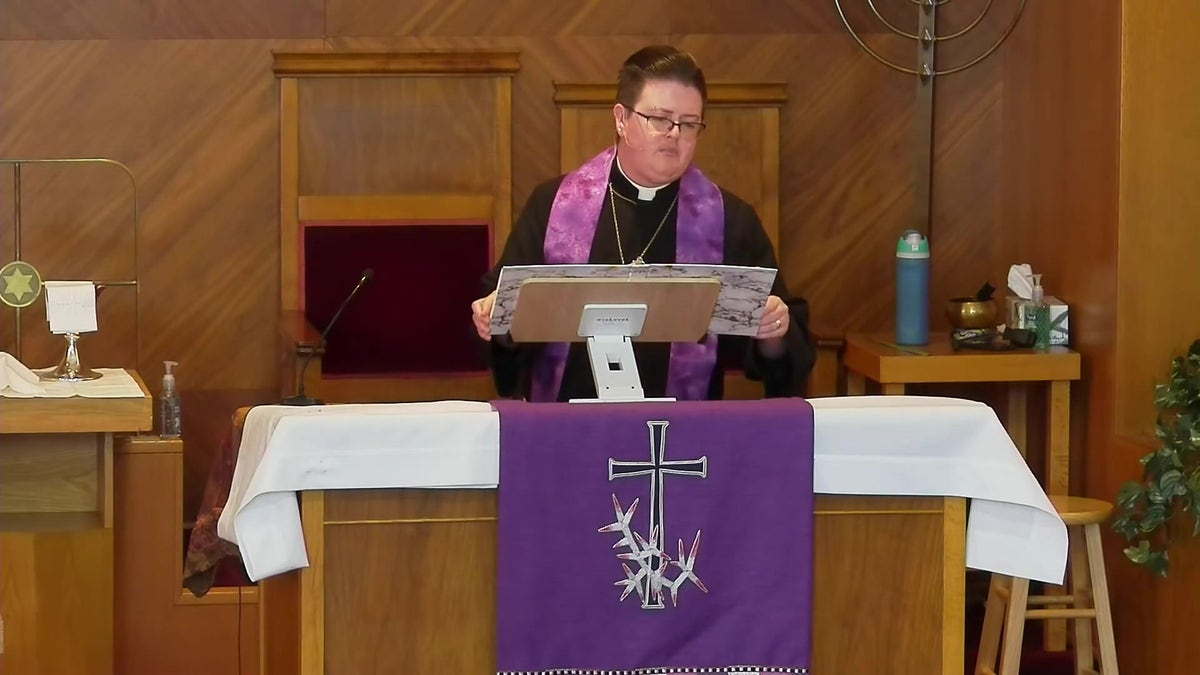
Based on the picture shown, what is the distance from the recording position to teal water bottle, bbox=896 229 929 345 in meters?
5.21

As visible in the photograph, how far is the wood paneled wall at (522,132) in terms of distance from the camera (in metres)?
5.46

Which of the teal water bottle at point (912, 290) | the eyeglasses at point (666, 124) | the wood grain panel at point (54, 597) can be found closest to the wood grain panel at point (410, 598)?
the eyeglasses at point (666, 124)

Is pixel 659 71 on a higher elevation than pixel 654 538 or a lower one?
higher

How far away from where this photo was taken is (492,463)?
2.77 metres

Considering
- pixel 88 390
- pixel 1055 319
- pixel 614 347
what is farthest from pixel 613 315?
pixel 1055 319

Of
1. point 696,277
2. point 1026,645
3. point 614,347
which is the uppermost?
point 696,277

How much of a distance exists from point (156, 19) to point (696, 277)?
3172mm

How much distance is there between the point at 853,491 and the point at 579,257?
118cm

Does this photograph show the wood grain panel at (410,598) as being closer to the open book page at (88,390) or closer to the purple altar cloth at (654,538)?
the purple altar cloth at (654,538)

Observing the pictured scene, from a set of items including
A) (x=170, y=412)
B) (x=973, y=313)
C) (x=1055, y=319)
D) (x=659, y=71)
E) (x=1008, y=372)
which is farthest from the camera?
(x=973, y=313)

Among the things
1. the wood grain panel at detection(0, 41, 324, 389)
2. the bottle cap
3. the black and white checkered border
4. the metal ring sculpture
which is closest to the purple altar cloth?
the black and white checkered border

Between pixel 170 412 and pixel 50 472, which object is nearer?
pixel 50 472

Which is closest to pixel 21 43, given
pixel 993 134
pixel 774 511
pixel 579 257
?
pixel 579 257

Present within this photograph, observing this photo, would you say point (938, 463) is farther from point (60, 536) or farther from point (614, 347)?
point (60, 536)
